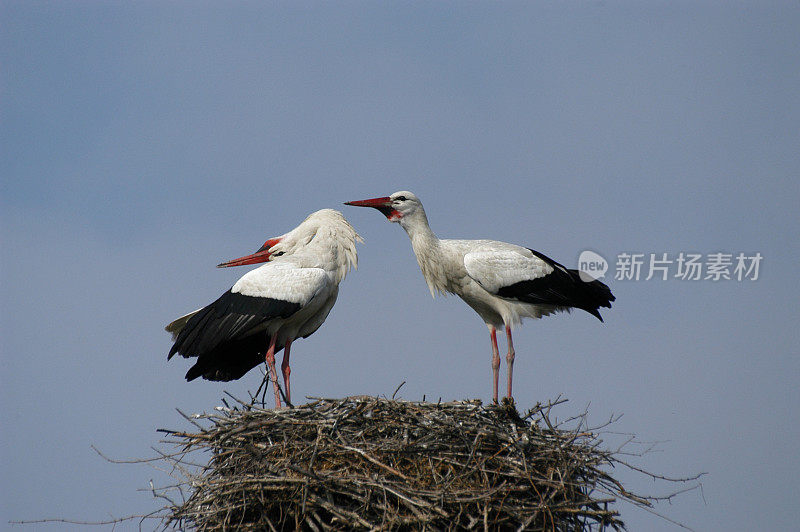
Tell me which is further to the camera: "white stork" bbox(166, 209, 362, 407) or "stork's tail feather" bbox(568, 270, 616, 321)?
"stork's tail feather" bbox(568, 270, 616, 321)

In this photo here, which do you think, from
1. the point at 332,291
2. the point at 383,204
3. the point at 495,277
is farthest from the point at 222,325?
the point at 495,277

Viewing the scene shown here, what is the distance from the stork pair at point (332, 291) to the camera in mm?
7547

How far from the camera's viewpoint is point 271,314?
752 centimetres

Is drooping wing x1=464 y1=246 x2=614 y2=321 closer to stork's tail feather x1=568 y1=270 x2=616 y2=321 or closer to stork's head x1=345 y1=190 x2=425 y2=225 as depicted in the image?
stork's tail feather x1=568 y1=270 x2=616 y2=321

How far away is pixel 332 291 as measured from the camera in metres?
8.04

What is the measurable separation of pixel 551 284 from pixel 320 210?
2099 mm

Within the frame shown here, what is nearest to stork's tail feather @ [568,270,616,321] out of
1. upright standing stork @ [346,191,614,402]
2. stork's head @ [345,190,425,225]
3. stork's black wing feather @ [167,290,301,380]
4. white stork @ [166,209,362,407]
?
upright standing stork @ [346,191,614,402]

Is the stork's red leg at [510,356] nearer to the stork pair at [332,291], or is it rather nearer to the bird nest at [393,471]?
the stork pair at [332,291]

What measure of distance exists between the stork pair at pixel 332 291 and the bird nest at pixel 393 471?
1264mm

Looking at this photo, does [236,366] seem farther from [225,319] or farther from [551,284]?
[551,284]

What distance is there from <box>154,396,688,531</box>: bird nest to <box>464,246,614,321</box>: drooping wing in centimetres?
143

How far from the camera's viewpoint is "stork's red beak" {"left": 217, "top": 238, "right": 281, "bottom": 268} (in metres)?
8.46

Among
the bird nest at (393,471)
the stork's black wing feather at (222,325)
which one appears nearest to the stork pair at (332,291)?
the stork's black wing feather at (222,325)

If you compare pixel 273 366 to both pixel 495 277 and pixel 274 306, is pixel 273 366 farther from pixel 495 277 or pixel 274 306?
pixel 495 277
